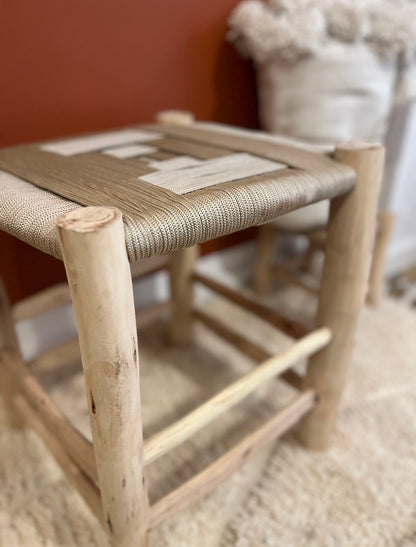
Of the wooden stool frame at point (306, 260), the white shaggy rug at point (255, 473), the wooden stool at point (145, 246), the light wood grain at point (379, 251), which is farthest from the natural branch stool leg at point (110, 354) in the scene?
the light wood grain at point (379, 251)

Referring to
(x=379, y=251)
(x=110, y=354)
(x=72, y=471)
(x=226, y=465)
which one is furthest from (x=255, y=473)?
(x=379, y=251)

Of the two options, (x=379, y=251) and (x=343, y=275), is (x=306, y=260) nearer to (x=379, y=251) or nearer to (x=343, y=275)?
(x=379, y=251)

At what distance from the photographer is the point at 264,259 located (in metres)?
1.01

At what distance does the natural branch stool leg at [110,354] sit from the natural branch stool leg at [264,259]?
0.65 metres

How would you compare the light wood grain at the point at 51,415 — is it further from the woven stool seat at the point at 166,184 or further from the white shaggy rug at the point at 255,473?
the woven stool seat at the point at 166,184

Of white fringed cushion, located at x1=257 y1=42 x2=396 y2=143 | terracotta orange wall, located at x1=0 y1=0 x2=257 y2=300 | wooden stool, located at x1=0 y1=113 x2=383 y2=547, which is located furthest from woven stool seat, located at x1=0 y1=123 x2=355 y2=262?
white fringed cushion, located at x1=257 y1=42 x2=396 y2=143

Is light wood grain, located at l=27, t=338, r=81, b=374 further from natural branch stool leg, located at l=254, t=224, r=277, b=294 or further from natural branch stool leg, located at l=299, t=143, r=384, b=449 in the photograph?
natural branch stool leg, located at l=254, t=224, r=277, b=294

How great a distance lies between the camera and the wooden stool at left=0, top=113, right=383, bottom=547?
322 mm

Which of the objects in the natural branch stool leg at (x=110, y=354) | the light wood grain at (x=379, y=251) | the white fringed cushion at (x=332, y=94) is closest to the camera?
the natural branch stool leg at (x=110, y=354)

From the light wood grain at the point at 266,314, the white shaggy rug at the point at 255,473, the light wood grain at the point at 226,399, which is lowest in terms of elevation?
the white shaggy rug at the point at 255,473

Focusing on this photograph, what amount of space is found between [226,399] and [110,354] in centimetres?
18

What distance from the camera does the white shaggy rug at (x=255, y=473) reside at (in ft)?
1.81

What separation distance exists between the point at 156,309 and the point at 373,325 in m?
0.50

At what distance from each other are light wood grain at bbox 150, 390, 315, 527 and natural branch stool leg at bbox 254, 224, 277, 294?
1.48 feet
